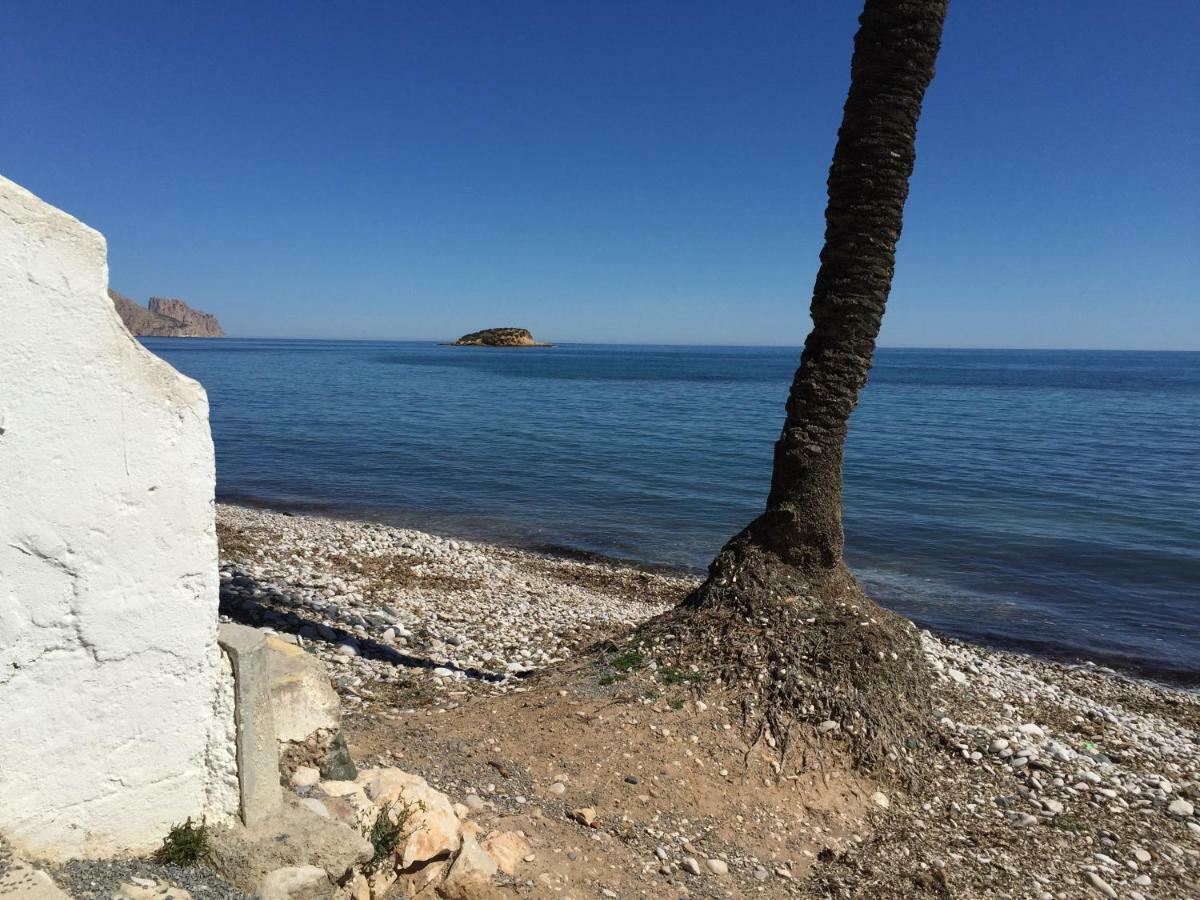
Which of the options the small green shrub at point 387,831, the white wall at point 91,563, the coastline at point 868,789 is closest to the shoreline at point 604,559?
the coastline at point 868,789

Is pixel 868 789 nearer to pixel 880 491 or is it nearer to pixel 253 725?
pixel 253 725

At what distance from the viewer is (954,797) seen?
652 cm

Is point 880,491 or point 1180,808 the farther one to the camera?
point 880,491

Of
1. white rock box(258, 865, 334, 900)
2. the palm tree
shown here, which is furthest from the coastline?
white rock box(258, 865, 334, 900)

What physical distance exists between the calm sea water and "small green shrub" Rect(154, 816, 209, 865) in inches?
492

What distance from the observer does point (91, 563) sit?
9.80 feet

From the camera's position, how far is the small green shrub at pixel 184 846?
3.23 meters

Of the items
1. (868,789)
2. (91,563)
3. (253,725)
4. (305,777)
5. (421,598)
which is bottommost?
(421,598)

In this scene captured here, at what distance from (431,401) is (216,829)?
160ft

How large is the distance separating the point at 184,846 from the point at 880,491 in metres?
22.4

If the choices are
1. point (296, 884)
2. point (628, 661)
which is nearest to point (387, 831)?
point (296, 884)

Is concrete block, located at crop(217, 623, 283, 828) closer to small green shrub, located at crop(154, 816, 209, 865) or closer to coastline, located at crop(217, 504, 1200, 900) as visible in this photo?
small green shrub, located at crop(154, 816, 209, 865)

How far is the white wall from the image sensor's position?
9.22ft

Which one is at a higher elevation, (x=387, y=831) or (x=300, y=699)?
(x=300, y=699)
